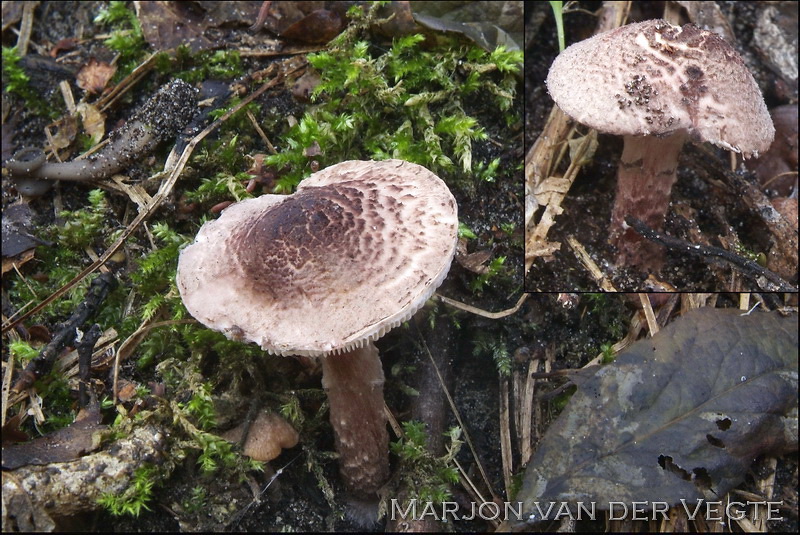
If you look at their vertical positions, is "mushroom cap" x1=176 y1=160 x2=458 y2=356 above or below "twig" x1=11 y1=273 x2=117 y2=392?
above

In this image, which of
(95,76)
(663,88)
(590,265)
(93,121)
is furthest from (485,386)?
(95,76)

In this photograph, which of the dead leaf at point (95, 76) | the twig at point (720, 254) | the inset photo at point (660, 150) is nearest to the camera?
the inset photo at point (660, 150)

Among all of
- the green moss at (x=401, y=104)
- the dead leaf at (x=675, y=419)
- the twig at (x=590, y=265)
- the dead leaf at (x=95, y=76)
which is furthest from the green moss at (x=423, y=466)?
the dead leaf at (x=95, y=76)

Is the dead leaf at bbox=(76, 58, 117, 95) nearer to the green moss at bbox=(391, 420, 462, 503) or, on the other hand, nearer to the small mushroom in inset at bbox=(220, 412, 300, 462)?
the small mushroom in inset at bbox=(220, 412, 300, 462)

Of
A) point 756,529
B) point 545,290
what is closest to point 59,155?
point 545,290

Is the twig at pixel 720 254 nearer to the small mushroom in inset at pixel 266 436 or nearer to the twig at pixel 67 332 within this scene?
the small mushroom in inset at pixel 266 436

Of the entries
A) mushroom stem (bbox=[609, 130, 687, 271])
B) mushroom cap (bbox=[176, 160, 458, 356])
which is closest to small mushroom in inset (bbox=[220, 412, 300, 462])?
mushroom cap (bbox=[176, 160, 458, 356])
